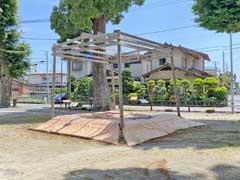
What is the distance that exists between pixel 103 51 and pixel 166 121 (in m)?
4.45

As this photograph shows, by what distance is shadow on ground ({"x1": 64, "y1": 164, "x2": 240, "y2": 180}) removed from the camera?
4.01 m

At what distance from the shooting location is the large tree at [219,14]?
855 centimetres

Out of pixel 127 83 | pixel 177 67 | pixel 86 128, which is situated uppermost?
pixel 177 67

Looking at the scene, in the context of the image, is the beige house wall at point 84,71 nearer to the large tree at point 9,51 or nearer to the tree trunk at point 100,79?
the large tree at point 9,51

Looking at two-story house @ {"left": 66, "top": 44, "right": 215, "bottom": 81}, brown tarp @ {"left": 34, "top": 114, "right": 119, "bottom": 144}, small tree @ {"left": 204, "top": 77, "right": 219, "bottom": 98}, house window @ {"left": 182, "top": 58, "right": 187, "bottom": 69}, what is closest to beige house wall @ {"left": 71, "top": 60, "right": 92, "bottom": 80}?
two-story house @ {"left": 66, "top": 44, "right": 215, "bottom": 81}

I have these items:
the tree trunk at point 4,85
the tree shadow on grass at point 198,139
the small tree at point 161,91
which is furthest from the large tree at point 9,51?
the tree shadow on grass at point 198,139

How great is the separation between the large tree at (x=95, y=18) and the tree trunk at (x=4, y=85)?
6.92 meters

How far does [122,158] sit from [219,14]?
5523 mm

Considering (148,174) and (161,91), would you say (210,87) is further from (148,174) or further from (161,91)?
(148,174)

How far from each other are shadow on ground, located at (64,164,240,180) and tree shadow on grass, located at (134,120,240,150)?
1618mm

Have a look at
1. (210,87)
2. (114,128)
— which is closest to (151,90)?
(210,87)

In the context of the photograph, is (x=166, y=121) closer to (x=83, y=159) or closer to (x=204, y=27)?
(x=204, y=27)

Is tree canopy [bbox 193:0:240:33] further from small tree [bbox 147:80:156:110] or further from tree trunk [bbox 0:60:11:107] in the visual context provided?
tree trunk [bbox 0:60:11:107]

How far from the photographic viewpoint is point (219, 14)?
8.64 metres
